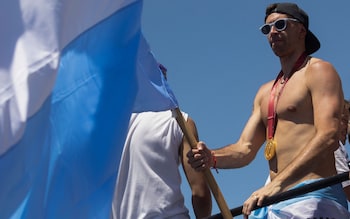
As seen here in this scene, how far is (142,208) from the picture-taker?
17.8 feet

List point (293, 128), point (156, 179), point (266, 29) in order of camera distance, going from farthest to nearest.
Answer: point (266, 29), point (156, 179), point (293, 128)

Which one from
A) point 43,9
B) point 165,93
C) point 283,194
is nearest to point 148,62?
point 165,93

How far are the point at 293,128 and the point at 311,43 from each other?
67 cm

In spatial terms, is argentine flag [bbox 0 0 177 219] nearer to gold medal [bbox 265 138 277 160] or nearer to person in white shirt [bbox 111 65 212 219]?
person in white shirt [bbox 111 65 212 219]

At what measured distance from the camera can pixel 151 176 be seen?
17.9 ft

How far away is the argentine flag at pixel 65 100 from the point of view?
4070 millimetres

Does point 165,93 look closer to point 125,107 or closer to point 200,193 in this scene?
point 125,107

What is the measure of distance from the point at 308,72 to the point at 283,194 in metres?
0.93

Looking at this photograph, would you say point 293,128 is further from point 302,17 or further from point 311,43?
point 302,17

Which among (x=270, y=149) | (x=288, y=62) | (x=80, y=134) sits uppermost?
(x=80, y=134)

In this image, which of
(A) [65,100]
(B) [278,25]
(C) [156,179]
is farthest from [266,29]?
(A) [65,100]

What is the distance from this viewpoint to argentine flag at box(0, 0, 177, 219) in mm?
4070

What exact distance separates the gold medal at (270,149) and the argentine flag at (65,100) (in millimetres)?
1083

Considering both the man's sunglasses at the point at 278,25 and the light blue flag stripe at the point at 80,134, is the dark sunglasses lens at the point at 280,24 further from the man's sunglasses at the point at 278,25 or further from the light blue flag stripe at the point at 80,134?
the light blue flag stripe at the point at 80,134
